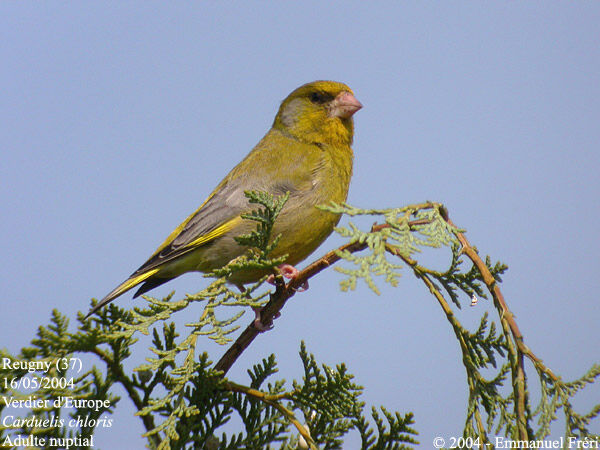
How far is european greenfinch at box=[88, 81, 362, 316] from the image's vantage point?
352 cm

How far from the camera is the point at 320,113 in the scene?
180 inches

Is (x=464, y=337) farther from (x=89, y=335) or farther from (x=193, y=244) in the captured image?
(x=193, y=244)

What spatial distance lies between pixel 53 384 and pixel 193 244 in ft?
5.36

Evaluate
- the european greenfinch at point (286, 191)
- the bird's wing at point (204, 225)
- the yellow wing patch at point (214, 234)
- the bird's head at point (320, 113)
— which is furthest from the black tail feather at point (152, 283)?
the bird's head at point (320, 113)

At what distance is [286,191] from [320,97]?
1260mm

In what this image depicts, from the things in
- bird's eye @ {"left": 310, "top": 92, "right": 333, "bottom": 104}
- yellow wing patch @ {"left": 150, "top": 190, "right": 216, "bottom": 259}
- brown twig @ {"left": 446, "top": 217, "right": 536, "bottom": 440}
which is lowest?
brown twig @ {"left": 446, "top": 217, "right": 536, "bottom": 440}

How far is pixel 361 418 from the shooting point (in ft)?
7.46

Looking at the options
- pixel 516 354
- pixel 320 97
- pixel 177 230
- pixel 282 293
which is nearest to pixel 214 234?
pixel 177 230

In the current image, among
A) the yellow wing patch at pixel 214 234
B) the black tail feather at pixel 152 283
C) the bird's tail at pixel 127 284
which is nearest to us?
the bird's tail at pixel 127 284

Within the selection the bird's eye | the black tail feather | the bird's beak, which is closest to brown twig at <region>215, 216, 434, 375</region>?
the black tail feather

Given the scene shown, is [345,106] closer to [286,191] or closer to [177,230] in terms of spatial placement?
[286,191]

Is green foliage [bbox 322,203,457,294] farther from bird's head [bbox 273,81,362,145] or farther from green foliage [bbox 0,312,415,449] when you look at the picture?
bird's head [bbox 273,81,362,145]

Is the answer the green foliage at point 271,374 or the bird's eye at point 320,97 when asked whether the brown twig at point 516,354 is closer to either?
the green foliage at point 271,374

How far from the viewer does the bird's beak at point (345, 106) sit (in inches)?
175
